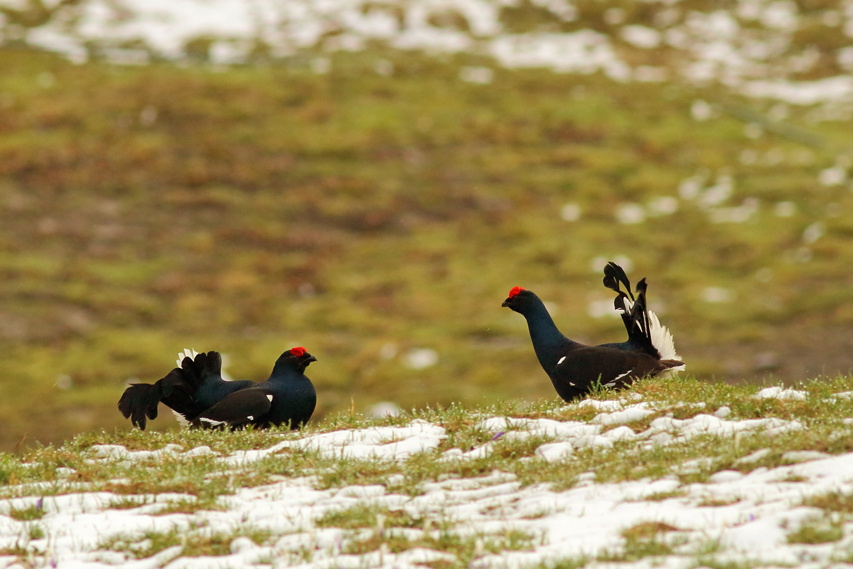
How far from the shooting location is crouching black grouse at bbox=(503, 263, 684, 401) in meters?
12.5

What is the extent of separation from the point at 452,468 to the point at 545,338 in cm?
448

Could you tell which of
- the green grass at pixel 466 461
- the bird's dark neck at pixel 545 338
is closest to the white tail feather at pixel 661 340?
the bird's dark neck at pixel 545 338

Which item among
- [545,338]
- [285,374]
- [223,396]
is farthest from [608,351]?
[223,396]

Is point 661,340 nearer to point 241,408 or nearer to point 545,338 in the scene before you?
point 545,338

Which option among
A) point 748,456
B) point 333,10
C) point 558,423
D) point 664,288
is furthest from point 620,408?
point 333,10

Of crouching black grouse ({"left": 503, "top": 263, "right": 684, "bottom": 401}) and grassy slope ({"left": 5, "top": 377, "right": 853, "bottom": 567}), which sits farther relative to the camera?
crouching black grouse ({"left": 503, "top": 263, "right": 684, "bottom": 401})

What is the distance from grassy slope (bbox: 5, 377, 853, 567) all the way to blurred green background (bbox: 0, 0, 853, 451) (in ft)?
63.1

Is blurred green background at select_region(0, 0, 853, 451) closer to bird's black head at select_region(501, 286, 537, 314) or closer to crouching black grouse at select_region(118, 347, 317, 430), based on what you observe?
bird's black head at select_region(501, 286, 537, 314)

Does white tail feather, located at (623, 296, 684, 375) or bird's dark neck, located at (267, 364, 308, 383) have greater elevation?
bird's dark neck, located at (267, 364, 308, 383)

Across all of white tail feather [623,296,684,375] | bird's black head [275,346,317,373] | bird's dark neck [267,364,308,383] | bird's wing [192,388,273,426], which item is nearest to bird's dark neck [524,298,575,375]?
white tail feather [623,296,684,375]

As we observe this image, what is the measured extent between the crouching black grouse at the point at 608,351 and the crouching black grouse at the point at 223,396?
3180 millimetres

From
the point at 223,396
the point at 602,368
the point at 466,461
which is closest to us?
the point at 466,461

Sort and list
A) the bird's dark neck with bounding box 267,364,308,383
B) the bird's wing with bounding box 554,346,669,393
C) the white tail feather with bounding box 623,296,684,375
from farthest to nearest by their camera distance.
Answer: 1. the white tail feather with bounding box 623,296,684,375
2. the bird's dark neck with bounding box 267,364,308,383
3. the bird's wing with bounding box 554,346,669,393

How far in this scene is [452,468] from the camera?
9.20m
